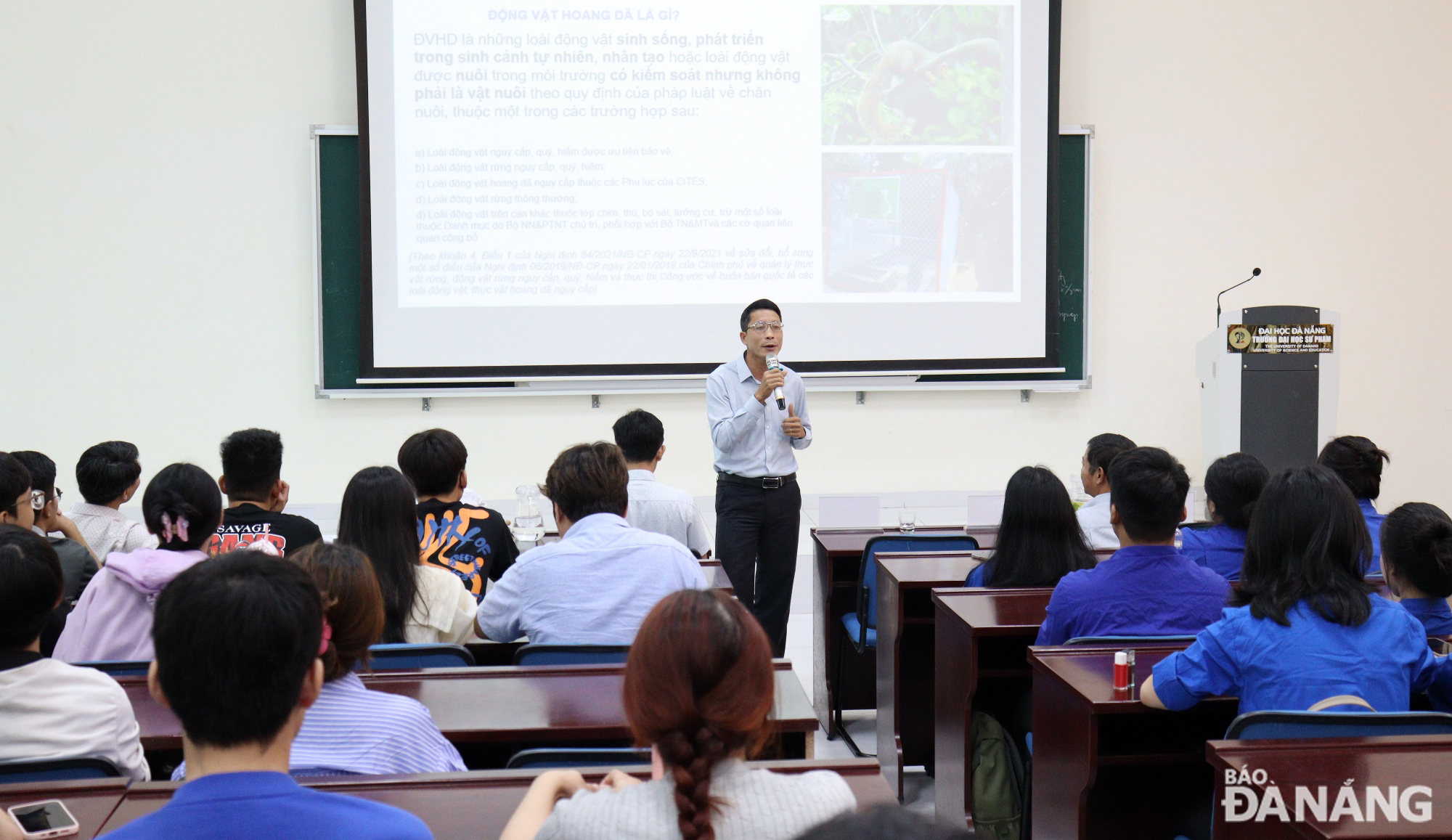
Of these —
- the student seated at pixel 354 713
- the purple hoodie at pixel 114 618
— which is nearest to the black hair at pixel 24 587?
the student seated at pixel 354 713

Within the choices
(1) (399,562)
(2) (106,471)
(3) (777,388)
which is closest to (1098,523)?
(3) (777,388)

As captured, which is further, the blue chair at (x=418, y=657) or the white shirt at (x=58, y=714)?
the blue chair at (x=418, y=657)

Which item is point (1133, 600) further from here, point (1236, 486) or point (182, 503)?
point (182, 503)

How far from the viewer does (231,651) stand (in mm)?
1091

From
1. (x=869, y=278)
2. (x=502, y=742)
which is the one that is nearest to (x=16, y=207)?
(x=869, y=278)

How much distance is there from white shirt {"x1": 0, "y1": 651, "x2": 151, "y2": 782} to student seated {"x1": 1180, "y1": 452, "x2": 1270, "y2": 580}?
2549 mm

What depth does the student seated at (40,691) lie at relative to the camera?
1739mm

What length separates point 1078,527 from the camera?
2943 millimetres

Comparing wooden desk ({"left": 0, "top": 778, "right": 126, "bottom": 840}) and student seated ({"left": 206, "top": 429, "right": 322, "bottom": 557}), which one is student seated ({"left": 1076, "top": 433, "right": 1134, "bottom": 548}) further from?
student seated ({"left": 206, "top": 429, "right": 322, "bottom": 557})

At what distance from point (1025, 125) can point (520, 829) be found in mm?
5160

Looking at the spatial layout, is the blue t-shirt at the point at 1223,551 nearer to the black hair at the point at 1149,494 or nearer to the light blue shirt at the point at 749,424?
the black hair at the point at 1149,494

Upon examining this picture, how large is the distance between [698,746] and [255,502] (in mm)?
2117

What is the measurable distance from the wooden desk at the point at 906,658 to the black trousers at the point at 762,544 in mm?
812

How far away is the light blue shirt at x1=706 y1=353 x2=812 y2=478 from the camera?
418 centimetres
